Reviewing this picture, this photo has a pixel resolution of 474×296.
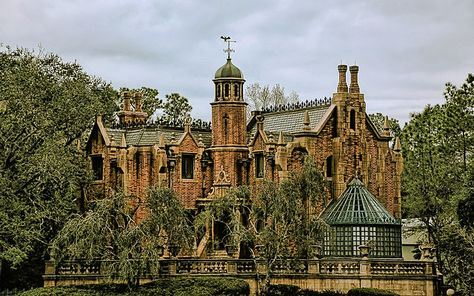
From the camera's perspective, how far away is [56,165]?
4594 centimetres

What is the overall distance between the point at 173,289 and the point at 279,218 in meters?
5.94

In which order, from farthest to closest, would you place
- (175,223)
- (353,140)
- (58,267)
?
(353,140), (58,267), (175,223)

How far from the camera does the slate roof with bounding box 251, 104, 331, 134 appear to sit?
5151 centimetres

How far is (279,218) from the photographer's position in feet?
146

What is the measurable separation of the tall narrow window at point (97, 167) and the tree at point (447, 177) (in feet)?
55.5

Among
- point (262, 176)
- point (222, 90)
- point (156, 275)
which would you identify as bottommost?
point (156, 275)

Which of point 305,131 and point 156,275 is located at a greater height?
point 305,131

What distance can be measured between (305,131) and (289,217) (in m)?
6.31

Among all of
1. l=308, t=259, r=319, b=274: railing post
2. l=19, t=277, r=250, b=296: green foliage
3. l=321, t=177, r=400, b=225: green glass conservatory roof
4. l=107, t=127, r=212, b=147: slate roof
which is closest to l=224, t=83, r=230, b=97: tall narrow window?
l=107, t=127, r=212, b=147: slate roof

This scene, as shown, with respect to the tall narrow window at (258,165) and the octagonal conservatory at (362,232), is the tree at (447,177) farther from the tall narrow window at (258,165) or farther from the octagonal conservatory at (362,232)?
the tall narrow window at (258,165)

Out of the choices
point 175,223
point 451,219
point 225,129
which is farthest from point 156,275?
point 451,219

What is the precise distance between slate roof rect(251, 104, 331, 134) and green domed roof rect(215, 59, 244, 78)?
11.6 feet

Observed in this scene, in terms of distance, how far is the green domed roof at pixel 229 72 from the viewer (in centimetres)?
5184

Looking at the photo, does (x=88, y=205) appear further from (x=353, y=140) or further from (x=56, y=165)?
(x=353, y=140)
